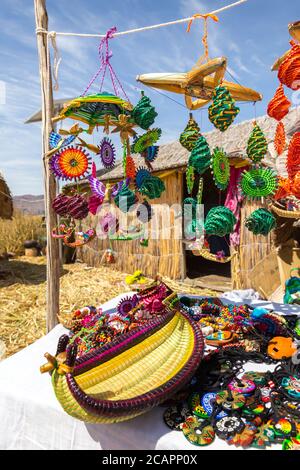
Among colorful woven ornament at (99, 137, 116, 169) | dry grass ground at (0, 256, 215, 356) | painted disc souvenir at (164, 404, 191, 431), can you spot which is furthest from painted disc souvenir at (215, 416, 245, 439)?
colorful woven ornament at (99, 137, 116, 169)

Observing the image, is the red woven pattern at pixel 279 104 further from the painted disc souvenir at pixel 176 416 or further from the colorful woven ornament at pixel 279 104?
the painted disc souvenir at pixel 176 416

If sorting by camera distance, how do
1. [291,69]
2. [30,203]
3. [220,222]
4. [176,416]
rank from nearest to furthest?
[176,416] < [291,69] < [220,222] < [30,203]

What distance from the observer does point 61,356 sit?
1.54 m

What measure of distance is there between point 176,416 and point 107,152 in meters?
2.17

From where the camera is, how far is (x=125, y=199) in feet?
9.37

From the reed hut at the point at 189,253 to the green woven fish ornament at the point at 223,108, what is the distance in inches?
94.1

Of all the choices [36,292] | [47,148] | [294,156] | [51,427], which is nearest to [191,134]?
[294,156]

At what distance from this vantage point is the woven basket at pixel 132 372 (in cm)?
148

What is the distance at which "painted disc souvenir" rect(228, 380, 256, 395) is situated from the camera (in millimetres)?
1850

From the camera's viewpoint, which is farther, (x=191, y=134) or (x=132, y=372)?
(x=191, y=134)

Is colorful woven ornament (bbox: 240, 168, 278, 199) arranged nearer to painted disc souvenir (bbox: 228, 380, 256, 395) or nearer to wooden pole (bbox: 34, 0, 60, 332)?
Result: painted disc souvenir (bbox: 228, 380, 256, 395)

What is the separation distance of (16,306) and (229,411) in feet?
15.7

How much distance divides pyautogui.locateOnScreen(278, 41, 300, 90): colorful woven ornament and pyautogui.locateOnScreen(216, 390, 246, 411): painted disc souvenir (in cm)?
195

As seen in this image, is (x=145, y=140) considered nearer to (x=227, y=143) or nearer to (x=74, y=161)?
(x=74, y=161)
